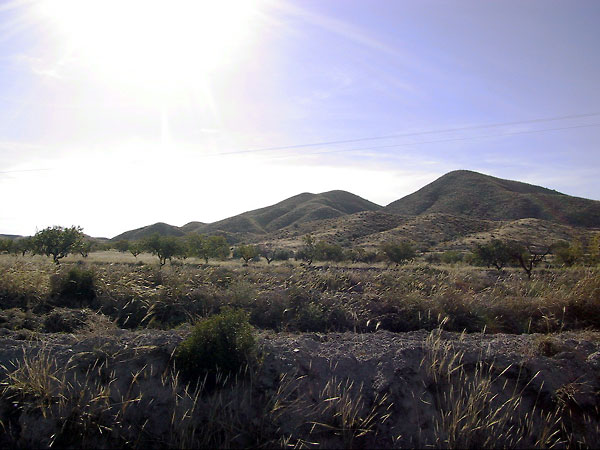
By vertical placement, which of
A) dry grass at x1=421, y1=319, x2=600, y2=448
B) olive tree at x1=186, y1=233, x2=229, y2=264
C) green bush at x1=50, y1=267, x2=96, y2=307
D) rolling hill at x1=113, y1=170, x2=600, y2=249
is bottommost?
dry grass at x1=421, y1=319, x2=600, y2=448

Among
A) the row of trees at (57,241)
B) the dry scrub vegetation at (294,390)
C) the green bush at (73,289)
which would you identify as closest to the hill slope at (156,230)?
the row of trees at (57,241)

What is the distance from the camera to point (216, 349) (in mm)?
6516

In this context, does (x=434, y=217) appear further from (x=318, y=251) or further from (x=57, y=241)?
(x=57, y=241)

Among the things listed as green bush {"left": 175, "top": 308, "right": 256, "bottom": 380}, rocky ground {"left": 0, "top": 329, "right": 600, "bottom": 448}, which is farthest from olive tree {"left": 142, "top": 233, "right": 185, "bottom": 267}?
green bush {"left": 175, "top": 308, "right": 256, "bottom": 380}

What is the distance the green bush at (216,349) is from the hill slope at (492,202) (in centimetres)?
8144

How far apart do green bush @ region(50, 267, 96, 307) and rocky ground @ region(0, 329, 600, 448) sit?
17.0ft

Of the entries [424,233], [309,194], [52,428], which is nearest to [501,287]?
[52,428]

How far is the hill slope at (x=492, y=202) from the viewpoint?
259ft

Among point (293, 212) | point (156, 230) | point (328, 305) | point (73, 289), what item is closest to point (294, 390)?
point (328, 305)

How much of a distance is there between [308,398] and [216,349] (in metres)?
1.56

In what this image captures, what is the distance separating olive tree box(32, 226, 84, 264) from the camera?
32906 mm

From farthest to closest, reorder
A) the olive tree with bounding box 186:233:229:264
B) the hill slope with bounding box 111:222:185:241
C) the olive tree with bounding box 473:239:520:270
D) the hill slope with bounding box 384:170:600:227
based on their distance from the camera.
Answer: the hill slope with bounding box 111:222:185:241 → the hill slope with bounding box 384:170:600:227 → the olive tree with bounding box 186:233:229:264 → the olive tree with bounding box 473:239:520:270

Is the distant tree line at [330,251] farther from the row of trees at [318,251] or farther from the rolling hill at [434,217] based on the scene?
the rolling hill at [434,217]

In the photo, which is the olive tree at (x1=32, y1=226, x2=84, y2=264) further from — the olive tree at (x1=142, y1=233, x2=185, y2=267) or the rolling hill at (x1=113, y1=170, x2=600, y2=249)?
the rolling hill at (x1=113, y1=170, x2=600, y2=249)
